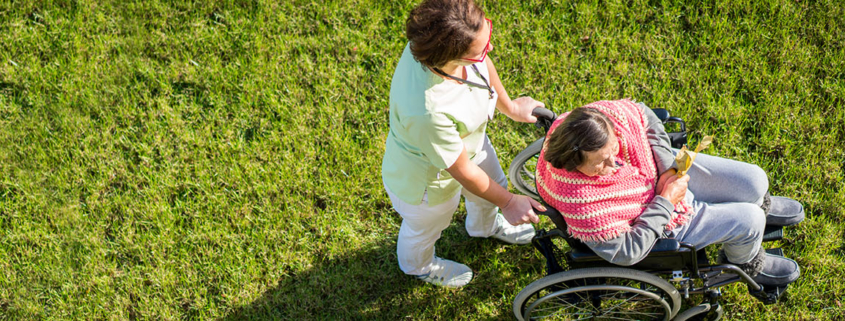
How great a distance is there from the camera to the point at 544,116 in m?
3.33

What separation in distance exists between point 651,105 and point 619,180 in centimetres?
187

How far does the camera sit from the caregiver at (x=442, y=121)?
246cm

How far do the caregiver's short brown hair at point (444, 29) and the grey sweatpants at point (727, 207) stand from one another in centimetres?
147

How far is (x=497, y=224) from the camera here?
405cm

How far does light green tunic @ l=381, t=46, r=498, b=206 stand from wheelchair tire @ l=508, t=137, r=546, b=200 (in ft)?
1.38

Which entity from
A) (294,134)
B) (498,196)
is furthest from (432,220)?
(294,134)

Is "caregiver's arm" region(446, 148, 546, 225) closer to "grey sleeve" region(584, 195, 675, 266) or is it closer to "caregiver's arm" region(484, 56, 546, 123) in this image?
"grey sleeve" region(584, 195, 675, 266)

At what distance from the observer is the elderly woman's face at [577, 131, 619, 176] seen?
2803 millimetres

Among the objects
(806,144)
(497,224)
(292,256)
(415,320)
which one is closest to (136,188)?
(292,256)

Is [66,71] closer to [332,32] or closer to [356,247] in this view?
[332,32]

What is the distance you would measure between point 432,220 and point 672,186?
1.17 m

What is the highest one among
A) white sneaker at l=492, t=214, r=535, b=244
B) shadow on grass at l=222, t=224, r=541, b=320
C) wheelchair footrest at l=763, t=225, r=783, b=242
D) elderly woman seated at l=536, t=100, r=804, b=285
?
elderly woman seated at l=536, t=100, r=804, b=285

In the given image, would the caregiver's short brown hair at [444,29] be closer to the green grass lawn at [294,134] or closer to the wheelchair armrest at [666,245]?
the wheelchair armrest at [666,245]

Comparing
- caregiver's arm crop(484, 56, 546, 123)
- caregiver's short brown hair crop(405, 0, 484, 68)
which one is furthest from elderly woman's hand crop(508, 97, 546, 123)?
caregiver's short brown hair crop(405, 0, 484, 68)
